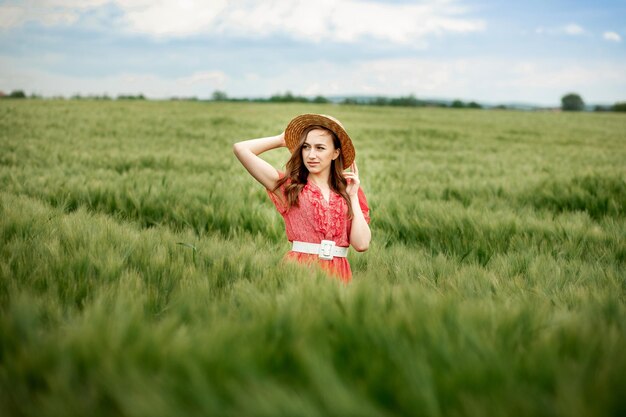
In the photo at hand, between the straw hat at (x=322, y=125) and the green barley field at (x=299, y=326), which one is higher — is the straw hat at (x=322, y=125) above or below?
above

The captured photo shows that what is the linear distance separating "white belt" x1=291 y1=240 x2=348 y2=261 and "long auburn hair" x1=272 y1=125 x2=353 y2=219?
202 millimetres

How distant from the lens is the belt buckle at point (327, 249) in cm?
258

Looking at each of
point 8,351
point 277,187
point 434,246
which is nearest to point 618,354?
point 8,351

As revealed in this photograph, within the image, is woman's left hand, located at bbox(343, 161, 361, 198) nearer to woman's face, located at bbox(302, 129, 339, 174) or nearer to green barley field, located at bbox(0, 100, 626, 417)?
woman's face, located at bbox(302, 129, 339, 174)

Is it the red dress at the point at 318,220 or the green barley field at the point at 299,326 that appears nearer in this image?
the green barley field at the point at 299,326

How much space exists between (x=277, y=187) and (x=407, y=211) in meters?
1.82

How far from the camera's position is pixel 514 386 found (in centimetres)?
104

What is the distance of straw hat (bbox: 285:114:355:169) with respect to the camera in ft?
8.50

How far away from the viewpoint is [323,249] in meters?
2.59

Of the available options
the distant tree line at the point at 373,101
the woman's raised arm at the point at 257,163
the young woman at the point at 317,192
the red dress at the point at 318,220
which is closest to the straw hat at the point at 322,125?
the young woman at the point at 317,192

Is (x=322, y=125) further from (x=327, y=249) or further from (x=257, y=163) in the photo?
(x=327, y=249)

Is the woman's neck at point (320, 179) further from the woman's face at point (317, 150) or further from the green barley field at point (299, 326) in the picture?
the green barley field at point (299, 326)

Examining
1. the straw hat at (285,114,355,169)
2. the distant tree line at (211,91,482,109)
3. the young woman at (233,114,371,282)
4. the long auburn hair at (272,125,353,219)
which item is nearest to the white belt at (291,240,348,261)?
the young woman at (233,114,371,282)

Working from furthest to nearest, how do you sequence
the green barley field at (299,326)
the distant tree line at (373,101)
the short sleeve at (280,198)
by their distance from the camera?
the distant tree line at (373,101) < the short sleeve at (280,198) < the green barley field at (299,326)
